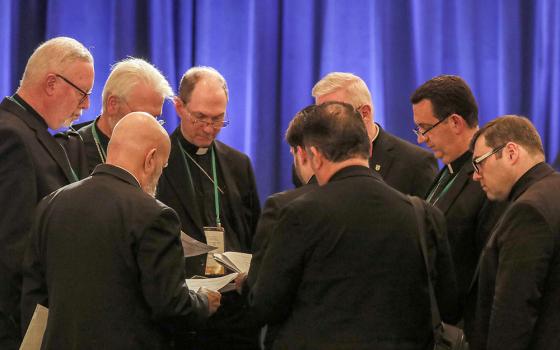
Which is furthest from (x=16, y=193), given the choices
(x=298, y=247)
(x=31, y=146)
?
(x=298, y=247)

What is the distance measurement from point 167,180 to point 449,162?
1381 mm

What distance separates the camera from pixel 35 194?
10.6ft

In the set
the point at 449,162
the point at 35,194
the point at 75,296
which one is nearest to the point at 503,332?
the point at 449,162

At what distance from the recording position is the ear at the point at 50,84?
354 cm

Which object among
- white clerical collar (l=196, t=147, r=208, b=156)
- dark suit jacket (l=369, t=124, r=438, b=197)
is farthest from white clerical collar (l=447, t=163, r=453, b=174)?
white clerical collar (l=196, t=147, r=208, b=156)

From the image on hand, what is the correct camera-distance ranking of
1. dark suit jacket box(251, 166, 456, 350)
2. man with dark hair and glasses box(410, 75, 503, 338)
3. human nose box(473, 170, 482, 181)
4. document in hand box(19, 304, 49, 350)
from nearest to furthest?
dark suit jacket box(251, 166, 456, 350)
document in hand box(19, 304, 49, 350)
human nose box(473, 170, 482, 181)
man with dark hair and glasses box(410, 75, 503, 338)

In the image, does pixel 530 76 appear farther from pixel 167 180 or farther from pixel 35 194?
pixel 35 194

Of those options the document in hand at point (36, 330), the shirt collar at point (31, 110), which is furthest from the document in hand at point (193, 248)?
the shirt collar at point (31, 110)

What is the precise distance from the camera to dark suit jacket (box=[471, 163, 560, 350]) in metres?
2.86

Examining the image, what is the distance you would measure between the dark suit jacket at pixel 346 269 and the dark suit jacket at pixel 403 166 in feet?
4.33

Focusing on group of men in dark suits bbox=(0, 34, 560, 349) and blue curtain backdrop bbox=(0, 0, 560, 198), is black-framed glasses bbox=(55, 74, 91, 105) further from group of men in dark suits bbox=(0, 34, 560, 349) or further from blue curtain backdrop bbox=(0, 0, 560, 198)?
blue curtain backdrop bbox=(0, 0, 560, 198)

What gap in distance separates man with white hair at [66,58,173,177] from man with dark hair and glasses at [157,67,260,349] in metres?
0.16

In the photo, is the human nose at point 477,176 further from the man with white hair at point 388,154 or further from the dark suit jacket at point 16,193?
the dark suit jacket at point 16,193

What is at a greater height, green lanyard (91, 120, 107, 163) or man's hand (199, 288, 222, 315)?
green lanyard (91, 120, 107, 163)
